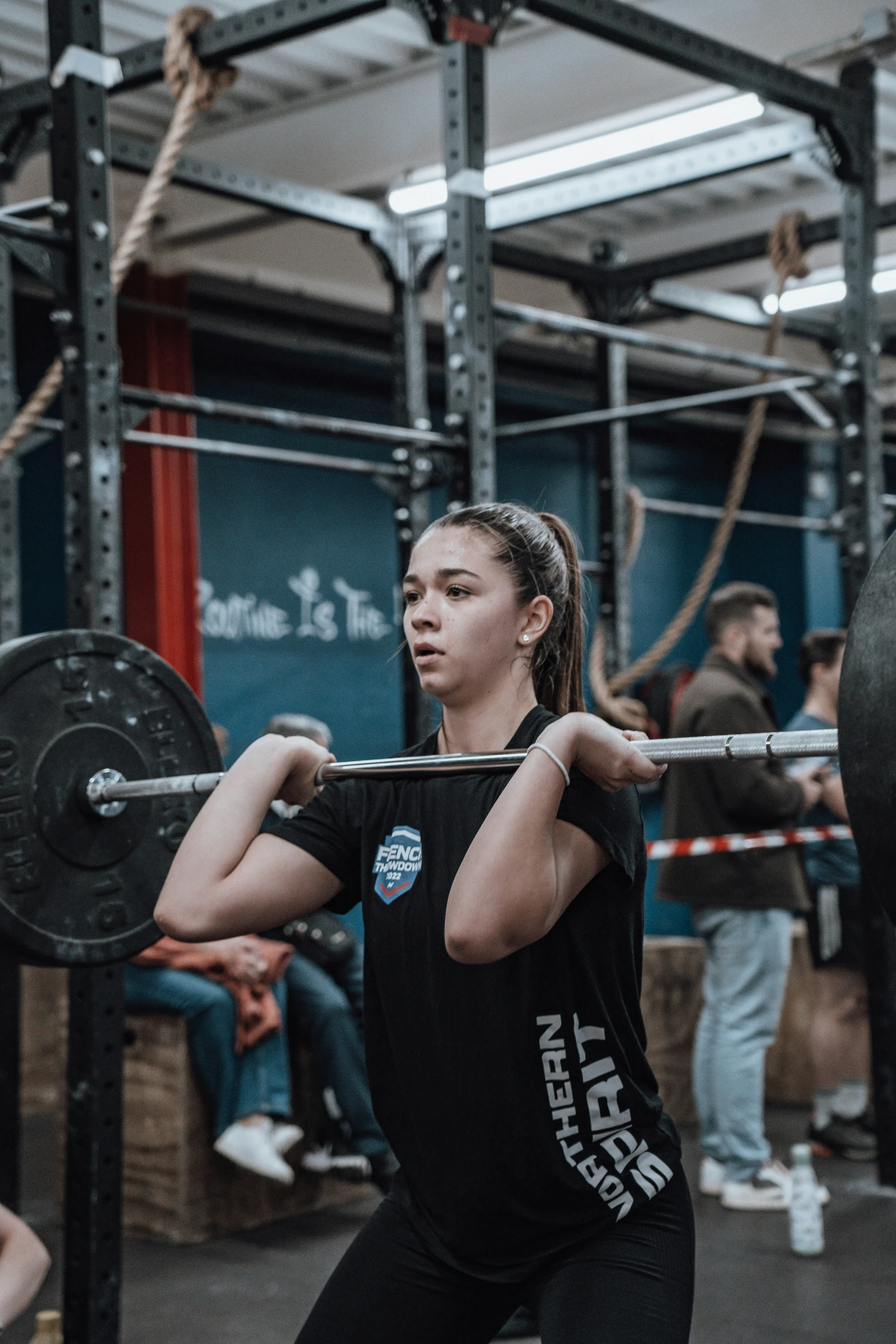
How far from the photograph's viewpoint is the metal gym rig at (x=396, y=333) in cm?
278

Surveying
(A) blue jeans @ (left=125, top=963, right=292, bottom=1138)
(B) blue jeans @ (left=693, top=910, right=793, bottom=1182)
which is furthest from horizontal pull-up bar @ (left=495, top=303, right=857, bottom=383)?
(A) blue jeans @ (left=125, top=963, right=292, bottom=1138)

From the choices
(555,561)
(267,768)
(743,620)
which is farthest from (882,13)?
(267,768)

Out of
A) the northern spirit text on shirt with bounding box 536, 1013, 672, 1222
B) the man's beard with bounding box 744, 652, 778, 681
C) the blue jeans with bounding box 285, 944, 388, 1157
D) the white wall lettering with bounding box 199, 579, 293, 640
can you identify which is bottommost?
the blue jeans with bounding box 285, 944, 388, 1157

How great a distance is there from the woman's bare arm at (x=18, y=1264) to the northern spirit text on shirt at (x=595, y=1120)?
42.5 inches

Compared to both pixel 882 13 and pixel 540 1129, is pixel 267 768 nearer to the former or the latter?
pixel 540 1129

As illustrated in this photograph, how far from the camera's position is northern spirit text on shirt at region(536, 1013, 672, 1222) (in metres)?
1.56

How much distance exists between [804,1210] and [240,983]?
1.47m

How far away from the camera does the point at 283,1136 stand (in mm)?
3924

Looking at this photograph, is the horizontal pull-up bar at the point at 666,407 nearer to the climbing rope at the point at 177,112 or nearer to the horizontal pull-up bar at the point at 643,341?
the horizontal pull-up bar at the point at 643,341

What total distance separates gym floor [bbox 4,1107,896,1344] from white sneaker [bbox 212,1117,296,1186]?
189mm

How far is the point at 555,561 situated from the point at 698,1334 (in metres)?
2.05

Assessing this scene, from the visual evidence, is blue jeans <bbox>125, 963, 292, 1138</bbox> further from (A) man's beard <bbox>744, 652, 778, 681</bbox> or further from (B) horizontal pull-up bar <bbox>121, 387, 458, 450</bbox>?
(A) man's beard <bbox>744, 652, 778, 681</bbox>

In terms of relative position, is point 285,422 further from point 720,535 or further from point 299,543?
point 299,543

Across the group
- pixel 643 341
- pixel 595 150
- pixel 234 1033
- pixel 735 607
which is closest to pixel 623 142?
pixel 595 150
